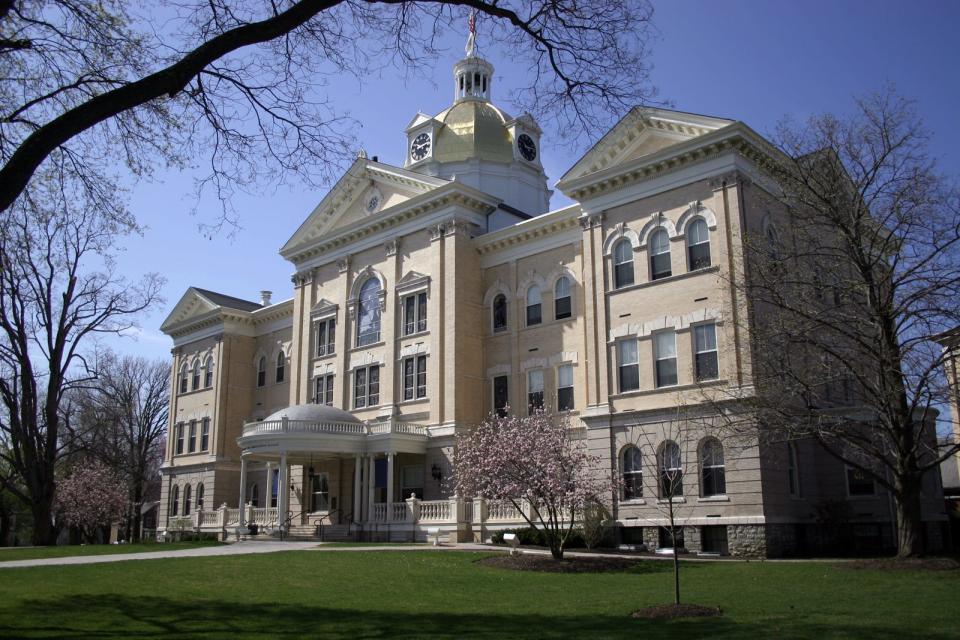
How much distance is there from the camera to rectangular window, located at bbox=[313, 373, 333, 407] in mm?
42219

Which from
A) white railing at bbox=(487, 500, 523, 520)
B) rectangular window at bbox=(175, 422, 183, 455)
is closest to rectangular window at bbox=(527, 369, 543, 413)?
white railing at bbox=(487, 500, 523, 520)

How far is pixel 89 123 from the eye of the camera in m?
9.46

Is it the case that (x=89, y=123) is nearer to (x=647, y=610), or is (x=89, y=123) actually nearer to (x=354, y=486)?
(x=647, y=610)

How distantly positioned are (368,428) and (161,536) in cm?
2025

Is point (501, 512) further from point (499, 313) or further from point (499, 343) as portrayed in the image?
point (499, 313)

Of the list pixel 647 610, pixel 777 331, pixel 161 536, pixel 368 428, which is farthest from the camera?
pixel 161 536

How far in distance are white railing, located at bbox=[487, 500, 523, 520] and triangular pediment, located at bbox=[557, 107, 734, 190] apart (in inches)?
483

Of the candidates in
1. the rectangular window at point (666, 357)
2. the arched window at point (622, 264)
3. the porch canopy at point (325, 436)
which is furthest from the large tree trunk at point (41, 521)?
the rectangular window at point (666, 357)

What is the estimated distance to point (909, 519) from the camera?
69.1 feet

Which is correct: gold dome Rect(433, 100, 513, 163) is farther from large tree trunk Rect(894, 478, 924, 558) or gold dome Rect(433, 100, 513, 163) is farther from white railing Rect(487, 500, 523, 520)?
large tree trunk Rect(894, 478, 924, 558)

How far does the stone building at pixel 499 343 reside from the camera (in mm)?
27938

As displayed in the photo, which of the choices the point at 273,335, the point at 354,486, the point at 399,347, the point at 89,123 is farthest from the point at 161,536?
the point at 89,123

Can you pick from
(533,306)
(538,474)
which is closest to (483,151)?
(533,306)

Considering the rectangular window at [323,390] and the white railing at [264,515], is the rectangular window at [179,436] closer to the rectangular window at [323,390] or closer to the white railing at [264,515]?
the rectangular window at [323,390]
